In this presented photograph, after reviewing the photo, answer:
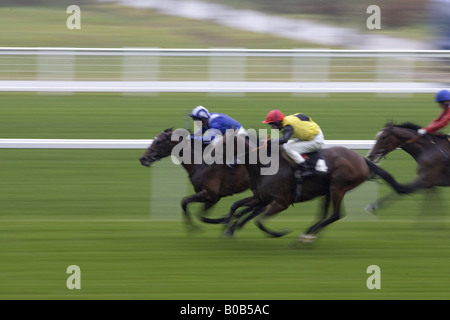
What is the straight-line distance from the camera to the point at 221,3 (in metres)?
19.3

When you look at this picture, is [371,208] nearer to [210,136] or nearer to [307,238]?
[307,238]

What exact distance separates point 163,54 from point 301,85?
7.29ft

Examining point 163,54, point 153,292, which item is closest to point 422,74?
point 163,54

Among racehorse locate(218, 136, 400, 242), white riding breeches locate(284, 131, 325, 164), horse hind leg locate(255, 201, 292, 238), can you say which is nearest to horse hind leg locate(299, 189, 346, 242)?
racehorse locate(218, 136, 400, 242)

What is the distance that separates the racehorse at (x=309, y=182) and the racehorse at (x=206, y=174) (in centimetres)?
53

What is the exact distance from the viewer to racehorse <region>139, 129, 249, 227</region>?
759 cm

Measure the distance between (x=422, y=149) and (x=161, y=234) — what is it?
270 cm

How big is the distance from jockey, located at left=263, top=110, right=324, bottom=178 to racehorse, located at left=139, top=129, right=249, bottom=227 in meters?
0.70

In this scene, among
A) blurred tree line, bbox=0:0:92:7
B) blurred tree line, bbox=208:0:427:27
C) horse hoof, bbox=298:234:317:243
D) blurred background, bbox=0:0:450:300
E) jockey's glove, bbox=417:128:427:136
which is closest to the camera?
blurred background, bbox=0:0:450:300

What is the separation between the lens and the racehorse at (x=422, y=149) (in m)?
7.92

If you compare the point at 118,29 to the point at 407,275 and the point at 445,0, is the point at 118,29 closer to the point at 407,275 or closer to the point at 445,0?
the point at 445,0

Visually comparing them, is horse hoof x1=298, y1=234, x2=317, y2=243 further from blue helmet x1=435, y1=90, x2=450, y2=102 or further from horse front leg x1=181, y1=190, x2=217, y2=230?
blue helmet x1=435, y1=90, x2=450, y2=102

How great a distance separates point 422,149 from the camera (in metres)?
8.08

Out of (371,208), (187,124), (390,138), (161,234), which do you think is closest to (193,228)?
(161,234)
